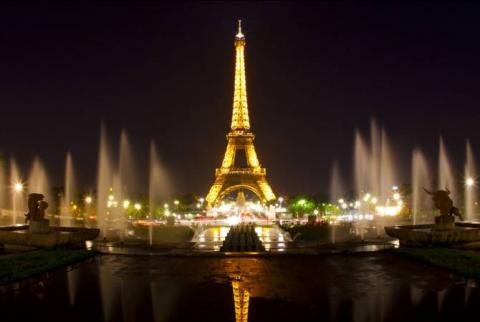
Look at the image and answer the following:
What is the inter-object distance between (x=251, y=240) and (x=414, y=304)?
Result: 14.6m

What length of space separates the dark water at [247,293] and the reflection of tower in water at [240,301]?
20 mm

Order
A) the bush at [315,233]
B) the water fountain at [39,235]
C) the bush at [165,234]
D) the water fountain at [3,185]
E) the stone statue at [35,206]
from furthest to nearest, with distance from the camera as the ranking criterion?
1. the water fountain at [3,185]
2. the bush at [165,234]
3. the bush at [315,233]
4. the stone statue at [35,206]
5. the water fountain at [39,235]

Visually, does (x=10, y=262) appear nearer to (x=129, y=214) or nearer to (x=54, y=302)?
(x=54, y=302)

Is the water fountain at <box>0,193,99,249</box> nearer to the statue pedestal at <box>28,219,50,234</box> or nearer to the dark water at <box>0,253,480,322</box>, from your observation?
the statue pedestal at <box>28,219,50,234</box>

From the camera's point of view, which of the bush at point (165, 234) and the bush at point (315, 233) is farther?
the bush at point (165, 234)

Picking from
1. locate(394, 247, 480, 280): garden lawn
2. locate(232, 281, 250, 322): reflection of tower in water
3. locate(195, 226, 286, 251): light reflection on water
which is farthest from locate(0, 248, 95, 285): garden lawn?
locate(394, 247, 480, 280): garden lawn

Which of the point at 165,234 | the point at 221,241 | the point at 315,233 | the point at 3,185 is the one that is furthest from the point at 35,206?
the point at 3,185

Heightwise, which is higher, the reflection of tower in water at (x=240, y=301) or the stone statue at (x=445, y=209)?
the stone statue at (x=445, y=209)

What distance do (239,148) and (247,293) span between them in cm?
6880

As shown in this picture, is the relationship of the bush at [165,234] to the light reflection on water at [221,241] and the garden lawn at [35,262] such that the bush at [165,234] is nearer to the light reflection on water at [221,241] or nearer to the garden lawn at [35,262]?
the light reflection on water at [221,241]

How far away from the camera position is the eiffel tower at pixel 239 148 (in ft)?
255

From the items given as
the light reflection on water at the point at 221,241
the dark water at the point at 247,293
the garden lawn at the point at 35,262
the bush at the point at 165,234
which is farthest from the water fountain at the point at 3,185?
the dark water at the point at 247,293

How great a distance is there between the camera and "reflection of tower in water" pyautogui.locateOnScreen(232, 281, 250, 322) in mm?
9031

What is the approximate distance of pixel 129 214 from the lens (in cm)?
6238
